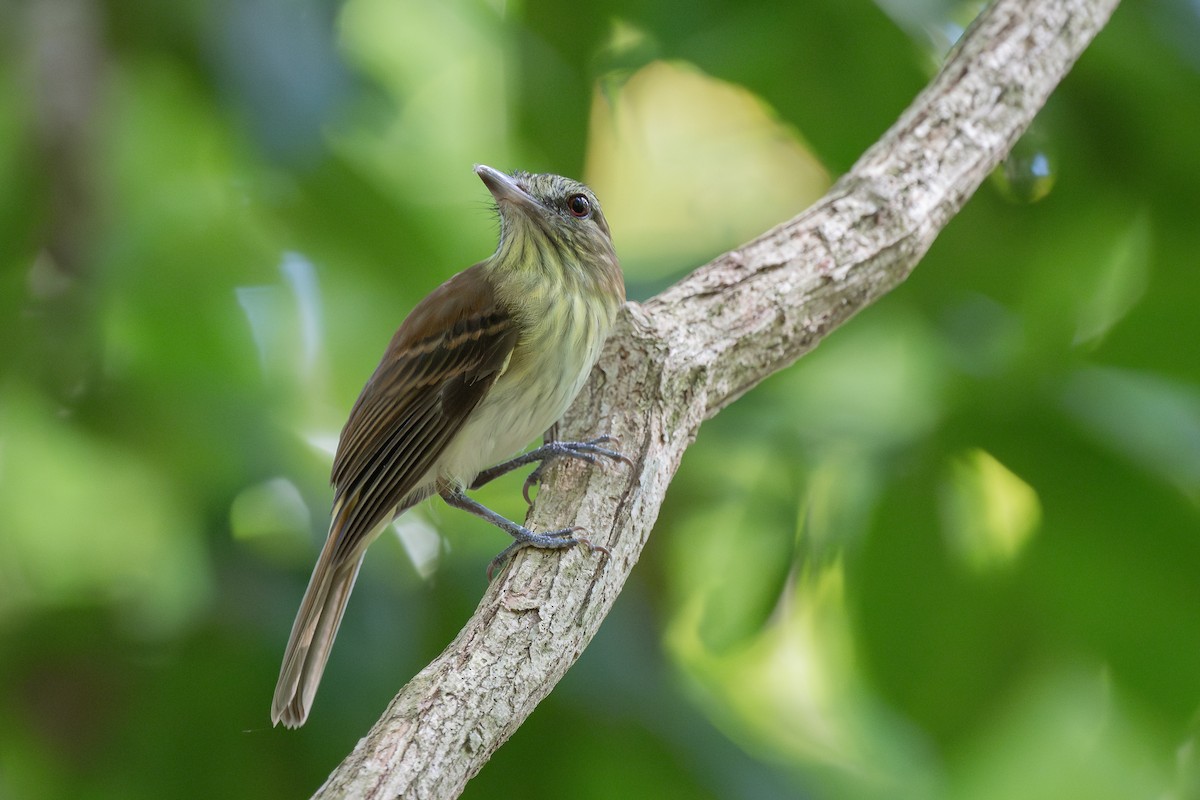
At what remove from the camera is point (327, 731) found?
8.20ft

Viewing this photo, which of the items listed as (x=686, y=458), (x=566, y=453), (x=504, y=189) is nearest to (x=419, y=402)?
(x=566, y=453)

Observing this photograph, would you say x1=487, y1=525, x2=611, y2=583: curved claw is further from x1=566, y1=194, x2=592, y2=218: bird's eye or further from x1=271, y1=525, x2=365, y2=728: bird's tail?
x1=566, y1=194, x2=592, y2=218: bird's eye

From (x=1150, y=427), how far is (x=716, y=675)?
4.18 ft

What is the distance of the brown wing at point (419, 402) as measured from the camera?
2.24 m

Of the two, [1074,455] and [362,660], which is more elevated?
[1074,455]

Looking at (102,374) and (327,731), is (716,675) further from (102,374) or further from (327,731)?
(102,374)

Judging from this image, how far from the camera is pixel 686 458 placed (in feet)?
9.87

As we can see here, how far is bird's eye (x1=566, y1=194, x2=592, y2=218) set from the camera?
8.24 ft

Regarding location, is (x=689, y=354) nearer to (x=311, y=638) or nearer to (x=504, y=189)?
(x=504, y=189)

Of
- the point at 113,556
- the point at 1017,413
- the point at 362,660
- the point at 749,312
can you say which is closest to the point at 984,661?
the point at 1017,413

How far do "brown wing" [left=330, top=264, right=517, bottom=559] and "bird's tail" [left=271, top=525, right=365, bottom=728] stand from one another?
6 cm

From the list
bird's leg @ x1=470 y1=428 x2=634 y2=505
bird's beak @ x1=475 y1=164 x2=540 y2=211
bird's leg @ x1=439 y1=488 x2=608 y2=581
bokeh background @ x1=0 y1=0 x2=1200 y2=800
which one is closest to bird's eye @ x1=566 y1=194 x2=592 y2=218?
bird's beak @ x1=475 y1=164 x2=540 y2=211

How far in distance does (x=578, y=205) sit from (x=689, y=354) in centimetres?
48

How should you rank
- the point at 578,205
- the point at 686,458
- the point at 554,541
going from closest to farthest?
the point at 554,541 → the point at 578,205 → the point at 686,458
